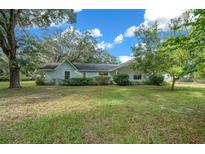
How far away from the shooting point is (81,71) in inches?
889

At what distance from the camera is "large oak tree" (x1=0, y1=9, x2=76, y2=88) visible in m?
14.2

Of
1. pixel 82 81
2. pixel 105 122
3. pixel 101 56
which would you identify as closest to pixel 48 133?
pixel 105 122

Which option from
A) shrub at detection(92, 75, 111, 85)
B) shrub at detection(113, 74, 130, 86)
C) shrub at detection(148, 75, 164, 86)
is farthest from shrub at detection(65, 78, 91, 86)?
shrub at detection(148, 75, 164, 86)

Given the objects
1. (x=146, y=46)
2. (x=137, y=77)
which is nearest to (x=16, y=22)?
(x=146, y=46)

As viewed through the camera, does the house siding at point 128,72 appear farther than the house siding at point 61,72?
Yes

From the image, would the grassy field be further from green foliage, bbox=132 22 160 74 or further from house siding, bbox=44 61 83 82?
house siding, bbox=44 61 83 82

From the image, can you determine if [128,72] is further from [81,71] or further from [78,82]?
[78,82]

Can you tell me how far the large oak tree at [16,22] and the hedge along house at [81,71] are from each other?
5972 mm

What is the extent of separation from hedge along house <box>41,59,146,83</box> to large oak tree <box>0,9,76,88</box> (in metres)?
5.97

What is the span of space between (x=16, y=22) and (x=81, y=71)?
27.4 feet

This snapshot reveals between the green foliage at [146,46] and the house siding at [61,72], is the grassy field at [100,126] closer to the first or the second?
the green foliage at [146,46]

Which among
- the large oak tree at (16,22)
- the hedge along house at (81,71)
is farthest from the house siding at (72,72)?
the large oak tree at (16,22)

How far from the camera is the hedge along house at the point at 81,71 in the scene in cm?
2181

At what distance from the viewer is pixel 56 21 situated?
16.4 meters
